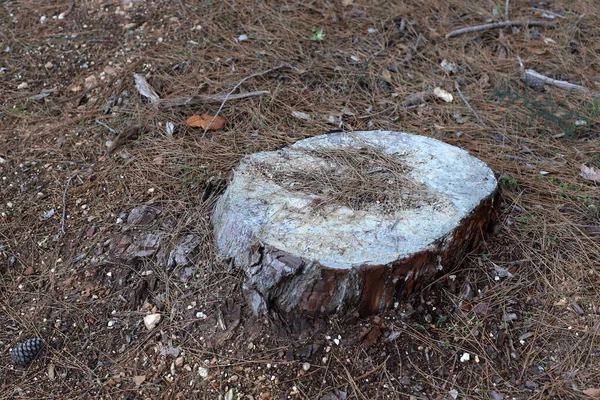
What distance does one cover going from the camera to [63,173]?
114 inches

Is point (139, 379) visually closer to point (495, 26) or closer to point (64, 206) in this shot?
point (64, 206)

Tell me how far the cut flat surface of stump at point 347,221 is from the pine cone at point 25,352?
80 centimetres

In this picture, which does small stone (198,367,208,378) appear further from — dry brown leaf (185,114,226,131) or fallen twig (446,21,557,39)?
fallen twig (446,21,557,39)

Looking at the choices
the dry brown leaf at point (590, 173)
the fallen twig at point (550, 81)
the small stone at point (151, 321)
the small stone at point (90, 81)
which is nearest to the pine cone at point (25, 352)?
the small stone at point (151, 321)

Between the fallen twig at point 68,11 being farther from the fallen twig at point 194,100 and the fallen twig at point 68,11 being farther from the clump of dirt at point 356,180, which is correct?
the clump of dirt at point 356,180

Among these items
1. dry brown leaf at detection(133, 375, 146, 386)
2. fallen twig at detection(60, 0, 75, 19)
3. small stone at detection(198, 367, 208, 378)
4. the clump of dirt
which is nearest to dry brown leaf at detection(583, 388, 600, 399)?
the clump of dirt

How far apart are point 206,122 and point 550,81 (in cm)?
212

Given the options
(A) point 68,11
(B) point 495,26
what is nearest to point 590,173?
(B) point 495,26

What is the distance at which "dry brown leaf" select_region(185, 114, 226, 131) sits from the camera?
3008 millimetres

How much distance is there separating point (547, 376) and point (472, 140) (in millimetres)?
1368

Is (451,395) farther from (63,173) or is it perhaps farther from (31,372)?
(63,173)

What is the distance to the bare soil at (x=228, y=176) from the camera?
2086 mm

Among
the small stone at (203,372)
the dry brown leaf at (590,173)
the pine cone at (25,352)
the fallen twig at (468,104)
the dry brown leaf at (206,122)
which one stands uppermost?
the dry brown leaf at (590,173)

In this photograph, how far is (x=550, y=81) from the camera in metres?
3.50
